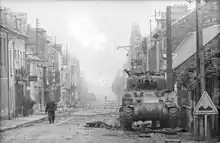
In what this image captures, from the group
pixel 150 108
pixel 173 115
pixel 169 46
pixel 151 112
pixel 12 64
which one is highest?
pixel 169 46

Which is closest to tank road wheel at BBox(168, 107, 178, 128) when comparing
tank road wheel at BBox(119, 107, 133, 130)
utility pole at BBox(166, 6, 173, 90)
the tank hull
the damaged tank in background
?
the damaged tank in background

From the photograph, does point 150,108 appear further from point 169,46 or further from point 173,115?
point 169,46

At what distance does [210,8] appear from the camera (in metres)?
20.6

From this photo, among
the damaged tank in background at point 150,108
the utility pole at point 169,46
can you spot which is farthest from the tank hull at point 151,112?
the utility pole at point 169,46

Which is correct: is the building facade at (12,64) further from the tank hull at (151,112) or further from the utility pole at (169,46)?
the tank hull at (151,112)

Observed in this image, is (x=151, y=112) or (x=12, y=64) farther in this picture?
(x=12, y=64)

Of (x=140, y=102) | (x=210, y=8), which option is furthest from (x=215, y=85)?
(x=140, y=102)

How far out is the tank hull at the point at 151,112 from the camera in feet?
78.9

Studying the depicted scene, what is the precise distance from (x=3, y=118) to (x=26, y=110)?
826 centimetres

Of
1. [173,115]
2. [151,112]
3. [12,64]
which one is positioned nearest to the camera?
[173,115]

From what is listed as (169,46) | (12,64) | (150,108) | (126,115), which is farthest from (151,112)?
(12,64)

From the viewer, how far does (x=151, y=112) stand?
24062 mm

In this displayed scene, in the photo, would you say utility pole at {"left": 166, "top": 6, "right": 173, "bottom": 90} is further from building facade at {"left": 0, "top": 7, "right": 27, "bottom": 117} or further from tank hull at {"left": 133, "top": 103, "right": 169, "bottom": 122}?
building facade at {"left": 0, "top": 7, "right": 27, "bottom": 117}

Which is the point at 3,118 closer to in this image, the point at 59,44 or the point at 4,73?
the point at 4,73
